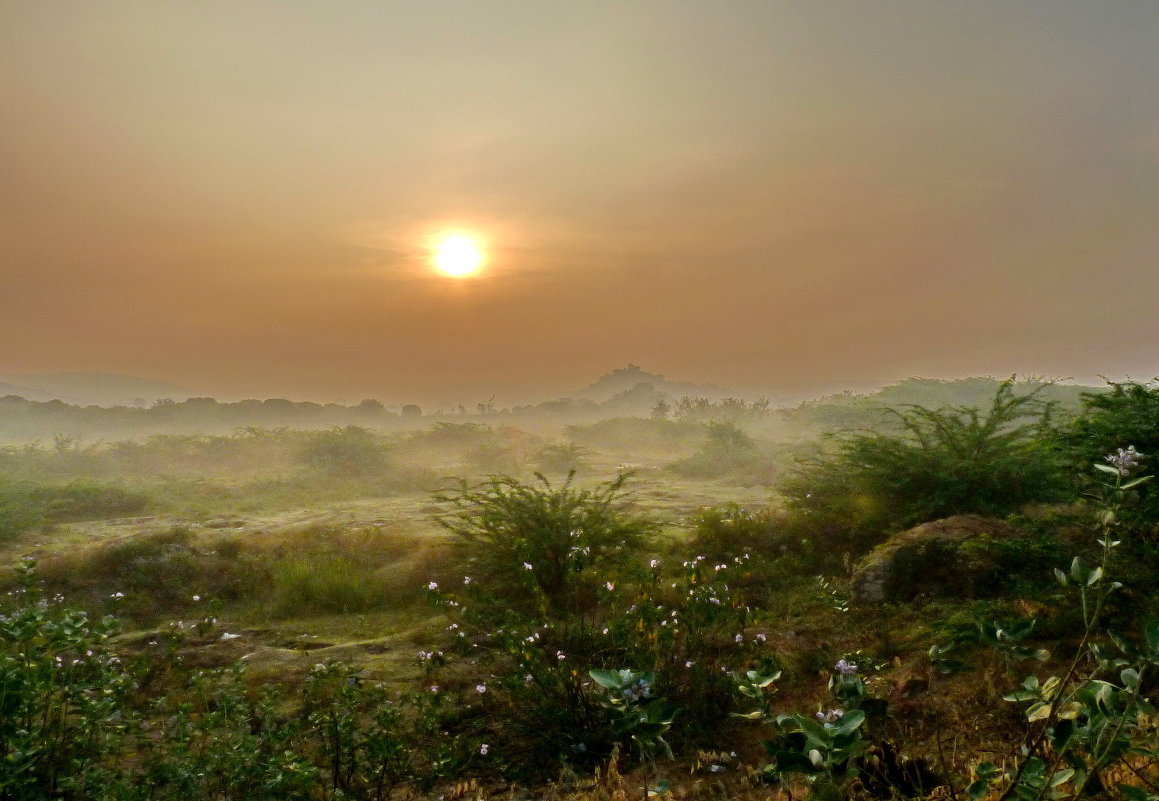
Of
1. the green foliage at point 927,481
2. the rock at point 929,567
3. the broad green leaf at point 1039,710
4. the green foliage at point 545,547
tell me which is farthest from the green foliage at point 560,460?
the broad green leaf at point 1039,710

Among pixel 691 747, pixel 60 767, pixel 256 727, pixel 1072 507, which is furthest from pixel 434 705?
pixel 1072 507

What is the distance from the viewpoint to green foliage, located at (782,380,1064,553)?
8242 mm

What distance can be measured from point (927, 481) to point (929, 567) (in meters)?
2.46

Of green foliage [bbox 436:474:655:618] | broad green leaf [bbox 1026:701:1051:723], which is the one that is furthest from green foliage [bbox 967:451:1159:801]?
green foliage [bbox 436:474:655:618]

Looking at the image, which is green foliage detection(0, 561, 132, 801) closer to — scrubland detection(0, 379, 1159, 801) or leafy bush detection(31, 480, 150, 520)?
scrubland detection(0, 379, 1159, 801)

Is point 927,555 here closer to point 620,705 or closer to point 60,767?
point 620,705

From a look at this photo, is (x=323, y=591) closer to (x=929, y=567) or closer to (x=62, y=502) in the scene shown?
(x=929, y=567)

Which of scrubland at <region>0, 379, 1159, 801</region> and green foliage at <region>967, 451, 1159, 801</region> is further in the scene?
scrubland at <region>0, 379, 1159, 801</region>

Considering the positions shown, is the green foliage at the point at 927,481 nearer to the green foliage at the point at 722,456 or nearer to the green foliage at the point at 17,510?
the green foliage at the point at 722,456

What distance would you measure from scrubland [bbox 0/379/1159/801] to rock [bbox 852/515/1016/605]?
0.04 meters

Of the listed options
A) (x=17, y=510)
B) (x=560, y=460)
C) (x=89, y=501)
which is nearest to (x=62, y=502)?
(x=89, y=501)

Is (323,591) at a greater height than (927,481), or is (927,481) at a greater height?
(927,481)

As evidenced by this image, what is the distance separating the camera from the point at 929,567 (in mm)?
6656

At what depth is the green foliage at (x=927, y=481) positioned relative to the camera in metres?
8.24
